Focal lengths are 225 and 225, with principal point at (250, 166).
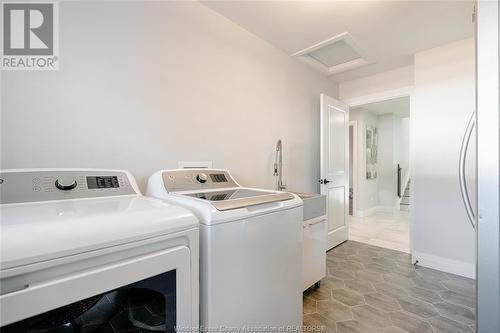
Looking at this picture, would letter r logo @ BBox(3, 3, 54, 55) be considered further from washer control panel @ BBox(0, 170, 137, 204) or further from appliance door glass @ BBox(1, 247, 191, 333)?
appliance door glass @ BBox(1, 247, 191, 333)

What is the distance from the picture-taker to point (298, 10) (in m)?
1.89

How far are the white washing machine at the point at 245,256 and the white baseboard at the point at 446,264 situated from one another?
203 centimetres

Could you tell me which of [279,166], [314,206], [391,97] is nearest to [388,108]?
[391,97]

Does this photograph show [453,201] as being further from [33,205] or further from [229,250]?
[33,205]

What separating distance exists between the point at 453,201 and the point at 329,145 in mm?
1410

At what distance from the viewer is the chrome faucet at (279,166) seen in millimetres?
2424

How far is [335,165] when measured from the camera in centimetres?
310

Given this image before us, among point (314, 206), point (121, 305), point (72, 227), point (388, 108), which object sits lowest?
point (121, 305)

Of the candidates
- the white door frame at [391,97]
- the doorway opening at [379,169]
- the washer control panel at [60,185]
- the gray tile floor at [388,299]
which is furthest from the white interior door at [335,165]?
the washer control panel at [60,185]

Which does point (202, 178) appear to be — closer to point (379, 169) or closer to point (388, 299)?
point (388, 299)

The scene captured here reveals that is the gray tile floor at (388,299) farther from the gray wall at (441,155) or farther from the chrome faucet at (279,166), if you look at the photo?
the chrome faucet at (279,166)

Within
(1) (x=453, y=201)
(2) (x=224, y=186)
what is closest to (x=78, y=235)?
(2) (x=224, y=186)

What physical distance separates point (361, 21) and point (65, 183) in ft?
8.26

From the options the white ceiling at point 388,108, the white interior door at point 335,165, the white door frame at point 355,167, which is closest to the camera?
the white interior door at point 335,165
